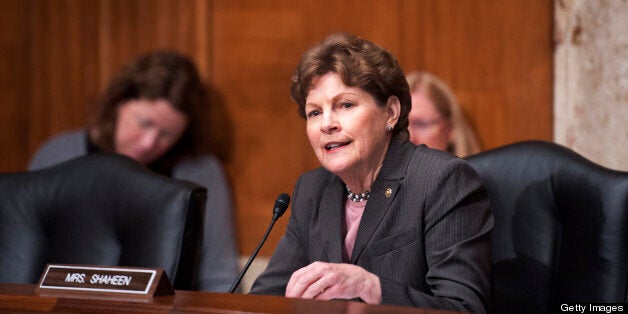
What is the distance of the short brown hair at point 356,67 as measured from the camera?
1938 mm

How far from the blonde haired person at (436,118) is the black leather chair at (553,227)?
99 cm

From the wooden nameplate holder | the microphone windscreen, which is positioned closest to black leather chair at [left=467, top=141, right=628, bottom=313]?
the microphone windscreen

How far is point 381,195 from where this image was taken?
195cm

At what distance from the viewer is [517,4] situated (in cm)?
316

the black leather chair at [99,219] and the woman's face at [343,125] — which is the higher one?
the woman's face at [343,125]

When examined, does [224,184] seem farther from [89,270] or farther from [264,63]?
[89,270]

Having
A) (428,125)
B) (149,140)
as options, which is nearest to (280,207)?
(428,125)

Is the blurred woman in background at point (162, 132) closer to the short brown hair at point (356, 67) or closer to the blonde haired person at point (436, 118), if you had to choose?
the blonde haired person at point (436, 118)

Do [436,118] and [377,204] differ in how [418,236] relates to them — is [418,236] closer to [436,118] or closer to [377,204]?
[377,204]

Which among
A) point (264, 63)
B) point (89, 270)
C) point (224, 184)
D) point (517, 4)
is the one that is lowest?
point (224, 184)

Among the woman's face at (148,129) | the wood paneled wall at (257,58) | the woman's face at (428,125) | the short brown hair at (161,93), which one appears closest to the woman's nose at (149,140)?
the woman's face at (148,129)

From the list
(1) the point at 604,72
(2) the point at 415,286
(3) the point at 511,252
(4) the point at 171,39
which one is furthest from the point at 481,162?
(4) the point at 171,39

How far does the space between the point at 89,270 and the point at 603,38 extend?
185cm

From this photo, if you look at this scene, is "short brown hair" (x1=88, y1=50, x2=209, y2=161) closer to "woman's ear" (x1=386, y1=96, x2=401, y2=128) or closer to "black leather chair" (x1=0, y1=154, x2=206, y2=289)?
"black leather chair" (x1=0, y1=154, x2=206, y2=289)
